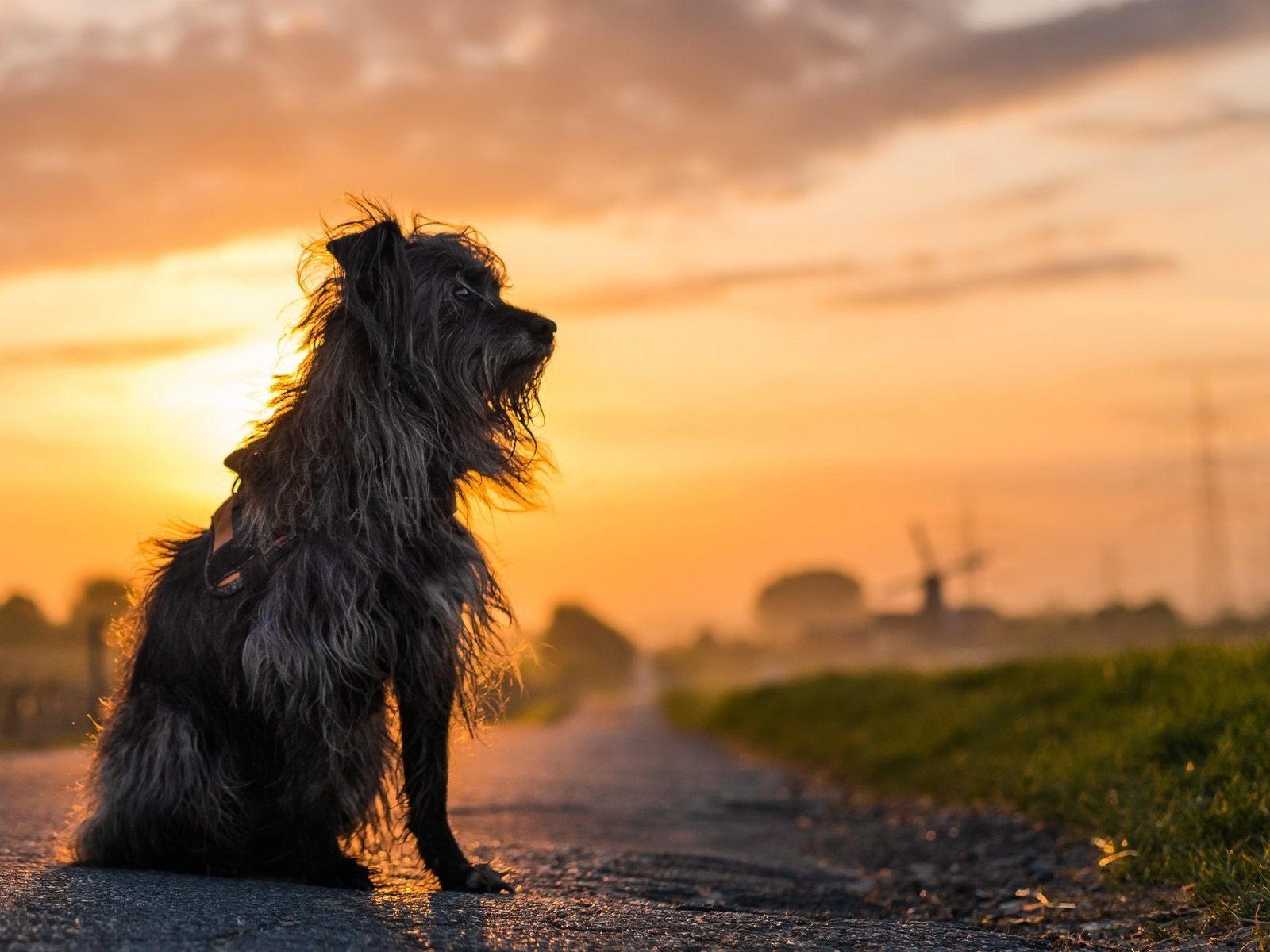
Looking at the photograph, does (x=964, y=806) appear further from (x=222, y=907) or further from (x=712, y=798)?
(x=222, y=907)

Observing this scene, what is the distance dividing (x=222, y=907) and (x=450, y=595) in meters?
1.31

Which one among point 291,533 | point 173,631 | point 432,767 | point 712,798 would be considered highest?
point 291,533

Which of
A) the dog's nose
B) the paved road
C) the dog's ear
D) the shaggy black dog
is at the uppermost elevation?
the dog's ear

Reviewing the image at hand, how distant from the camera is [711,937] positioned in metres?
3.97

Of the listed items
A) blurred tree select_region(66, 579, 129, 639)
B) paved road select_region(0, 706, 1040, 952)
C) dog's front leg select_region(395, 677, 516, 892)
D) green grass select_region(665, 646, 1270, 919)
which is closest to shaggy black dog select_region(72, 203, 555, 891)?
dog's front leg select_region(395, 677, 516, 892)

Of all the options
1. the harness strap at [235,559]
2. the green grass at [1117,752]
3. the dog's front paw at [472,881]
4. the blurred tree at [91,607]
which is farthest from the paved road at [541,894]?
the blurred tree at [91,607]

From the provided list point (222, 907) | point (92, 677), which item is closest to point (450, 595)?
point (222, 907)

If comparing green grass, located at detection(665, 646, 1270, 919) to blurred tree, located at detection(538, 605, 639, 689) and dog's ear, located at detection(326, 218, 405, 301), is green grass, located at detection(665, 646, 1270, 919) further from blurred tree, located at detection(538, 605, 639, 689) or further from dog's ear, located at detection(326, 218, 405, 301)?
blurred tree, located at detection(538, 605, 639, 689)

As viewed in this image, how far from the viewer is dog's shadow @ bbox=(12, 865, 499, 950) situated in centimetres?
328

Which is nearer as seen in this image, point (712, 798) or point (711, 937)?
point (711, 937)

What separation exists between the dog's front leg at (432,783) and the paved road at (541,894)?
162mm

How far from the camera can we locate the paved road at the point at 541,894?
346 cm

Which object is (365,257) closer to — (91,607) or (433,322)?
(433,322)

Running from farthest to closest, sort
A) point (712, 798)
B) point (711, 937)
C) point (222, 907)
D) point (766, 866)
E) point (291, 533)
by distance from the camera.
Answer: point (712, 798) < point (766, 866) < point (291, 533) < point (711, 937) < point (222, 907)
